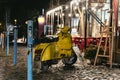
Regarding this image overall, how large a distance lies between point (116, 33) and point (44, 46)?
406 cm

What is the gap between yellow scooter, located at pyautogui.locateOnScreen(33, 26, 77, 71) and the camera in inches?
507


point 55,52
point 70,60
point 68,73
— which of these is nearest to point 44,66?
point 55,52

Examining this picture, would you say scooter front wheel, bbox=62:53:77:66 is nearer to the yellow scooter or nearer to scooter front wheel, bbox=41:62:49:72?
the yellow scooter

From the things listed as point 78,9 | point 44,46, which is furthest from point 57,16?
point 44,46

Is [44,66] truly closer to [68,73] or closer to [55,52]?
[55,52]

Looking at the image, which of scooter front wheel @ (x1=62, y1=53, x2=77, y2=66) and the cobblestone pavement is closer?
the cobblestone pavement

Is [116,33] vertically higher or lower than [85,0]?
lower

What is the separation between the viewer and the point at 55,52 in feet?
44.0

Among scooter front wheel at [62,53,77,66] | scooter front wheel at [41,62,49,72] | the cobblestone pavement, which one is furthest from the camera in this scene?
scooter front wheel at [62,53,77,66]

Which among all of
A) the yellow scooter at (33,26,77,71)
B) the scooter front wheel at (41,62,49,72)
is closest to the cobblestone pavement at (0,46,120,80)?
the scooter front wheel at (41,62,49,72)

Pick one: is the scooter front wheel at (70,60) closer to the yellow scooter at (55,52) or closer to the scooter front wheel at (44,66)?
the yellow scooter at (55,52)

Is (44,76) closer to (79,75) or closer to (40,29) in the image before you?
(79,75)

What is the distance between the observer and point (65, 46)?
1398 cm

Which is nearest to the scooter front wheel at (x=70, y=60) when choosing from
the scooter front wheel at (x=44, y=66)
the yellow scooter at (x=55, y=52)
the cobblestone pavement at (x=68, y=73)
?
the yellow scooter at (x=55, y=52)
